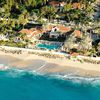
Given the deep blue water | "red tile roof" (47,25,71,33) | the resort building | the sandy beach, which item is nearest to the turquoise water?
the resort building

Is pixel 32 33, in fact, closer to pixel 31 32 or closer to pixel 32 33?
pixel 32 33

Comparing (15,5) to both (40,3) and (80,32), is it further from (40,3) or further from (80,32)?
(80,32)

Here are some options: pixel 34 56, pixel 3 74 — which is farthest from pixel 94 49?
pixel 3 74

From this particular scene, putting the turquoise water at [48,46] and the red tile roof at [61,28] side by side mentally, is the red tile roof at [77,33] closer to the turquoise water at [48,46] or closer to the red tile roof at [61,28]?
the red tile roof at [61,28]

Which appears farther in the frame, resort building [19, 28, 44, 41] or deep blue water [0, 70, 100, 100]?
resort building [19, 28, 44, 41]

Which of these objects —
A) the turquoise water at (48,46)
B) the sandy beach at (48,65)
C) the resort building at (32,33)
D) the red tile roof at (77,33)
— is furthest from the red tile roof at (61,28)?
the sandy beach at (48,65)

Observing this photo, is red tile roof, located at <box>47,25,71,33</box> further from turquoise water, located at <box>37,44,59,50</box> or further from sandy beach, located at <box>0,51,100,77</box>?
sandy beach, located at <box>0,51,100,77</box>
